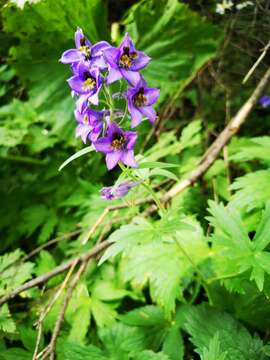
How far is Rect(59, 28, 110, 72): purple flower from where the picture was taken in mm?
1107

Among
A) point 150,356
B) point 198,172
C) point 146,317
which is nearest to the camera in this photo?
point 150,356

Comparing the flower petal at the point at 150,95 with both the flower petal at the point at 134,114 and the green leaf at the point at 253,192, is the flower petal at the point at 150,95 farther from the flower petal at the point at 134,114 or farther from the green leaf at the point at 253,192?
the green leaf at the point at 253,192

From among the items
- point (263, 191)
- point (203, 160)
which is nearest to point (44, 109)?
point (203, 160)

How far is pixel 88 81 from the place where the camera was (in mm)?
1139

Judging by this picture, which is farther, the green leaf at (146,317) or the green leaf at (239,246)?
the green leaf at (146,317)

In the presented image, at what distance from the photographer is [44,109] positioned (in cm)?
243

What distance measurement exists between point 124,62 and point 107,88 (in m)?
0.09

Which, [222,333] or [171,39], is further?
[171,39]

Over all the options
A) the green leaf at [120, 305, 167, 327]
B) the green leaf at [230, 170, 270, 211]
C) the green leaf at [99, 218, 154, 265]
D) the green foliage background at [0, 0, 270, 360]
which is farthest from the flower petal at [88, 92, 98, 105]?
the green leaf at [120, 305, 167, 327]

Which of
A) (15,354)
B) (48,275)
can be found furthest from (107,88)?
(15,354)

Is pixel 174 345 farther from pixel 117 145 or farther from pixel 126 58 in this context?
pixel 126 58

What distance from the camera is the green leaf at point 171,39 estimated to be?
2.24m

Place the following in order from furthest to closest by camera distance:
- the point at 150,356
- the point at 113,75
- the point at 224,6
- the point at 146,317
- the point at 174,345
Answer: the point at 224,6, the point at 146,317, the point at 174,345, the point at 150,356, the point at 113,75

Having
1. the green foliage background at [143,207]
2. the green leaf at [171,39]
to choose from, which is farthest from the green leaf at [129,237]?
the green leaf at [171,39]
